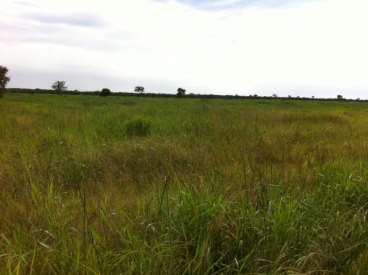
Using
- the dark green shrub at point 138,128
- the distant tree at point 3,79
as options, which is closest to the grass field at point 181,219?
the dark green shrub at point 138,128

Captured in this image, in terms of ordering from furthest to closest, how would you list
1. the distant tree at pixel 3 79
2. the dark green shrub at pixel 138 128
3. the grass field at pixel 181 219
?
the distant tree at pixel 3 79
the dark green shrub at pixel 138 128
the grass field at pixel 181 219

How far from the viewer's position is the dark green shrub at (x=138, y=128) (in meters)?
8.83

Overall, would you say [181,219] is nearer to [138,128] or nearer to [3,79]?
[138,128]

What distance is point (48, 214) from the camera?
3.11m

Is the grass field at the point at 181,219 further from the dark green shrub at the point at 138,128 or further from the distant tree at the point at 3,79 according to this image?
the distant tree at the point at 3,79

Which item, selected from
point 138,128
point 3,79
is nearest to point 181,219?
point 138,128

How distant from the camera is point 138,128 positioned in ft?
30.5

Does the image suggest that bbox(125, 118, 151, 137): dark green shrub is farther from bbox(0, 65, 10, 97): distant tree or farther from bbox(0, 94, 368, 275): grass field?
bbox(0, 65, 10, 97): distant tree

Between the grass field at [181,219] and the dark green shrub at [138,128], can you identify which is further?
the dark green shrub at [138,128]

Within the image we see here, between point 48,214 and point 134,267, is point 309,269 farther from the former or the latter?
point 48,214

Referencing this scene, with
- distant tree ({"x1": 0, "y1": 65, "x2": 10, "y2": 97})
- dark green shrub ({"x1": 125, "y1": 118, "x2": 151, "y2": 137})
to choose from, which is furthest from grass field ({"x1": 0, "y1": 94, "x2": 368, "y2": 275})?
distant tree ({"x1": 0, "y1": 65, "x2": 10, "y2": 97})

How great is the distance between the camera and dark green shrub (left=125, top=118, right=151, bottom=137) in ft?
29.0

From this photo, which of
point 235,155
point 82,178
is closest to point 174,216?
point 82,178

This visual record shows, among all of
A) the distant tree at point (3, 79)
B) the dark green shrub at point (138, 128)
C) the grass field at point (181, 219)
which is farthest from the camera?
the distant tree at point (3, 79)
